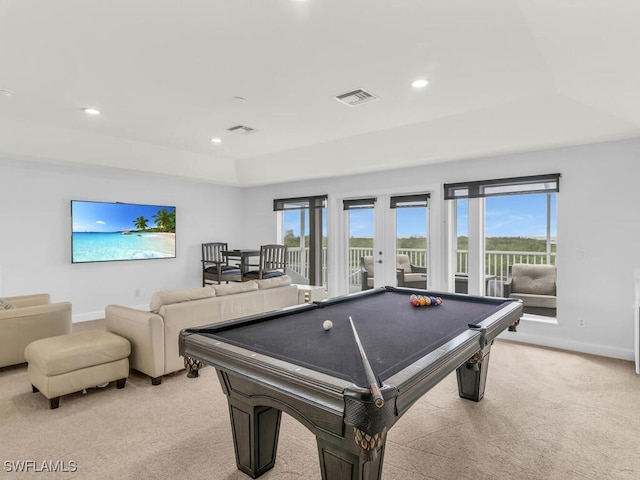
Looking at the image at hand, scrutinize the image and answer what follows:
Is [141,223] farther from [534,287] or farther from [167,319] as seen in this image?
[534,287]

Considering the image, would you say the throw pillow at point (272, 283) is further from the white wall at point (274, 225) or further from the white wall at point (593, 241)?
the white wall at point (593, 241)

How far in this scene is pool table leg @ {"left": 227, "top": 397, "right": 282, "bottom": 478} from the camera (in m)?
1.93

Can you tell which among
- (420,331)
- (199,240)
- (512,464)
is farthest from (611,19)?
(199,240)

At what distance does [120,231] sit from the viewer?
5.69m

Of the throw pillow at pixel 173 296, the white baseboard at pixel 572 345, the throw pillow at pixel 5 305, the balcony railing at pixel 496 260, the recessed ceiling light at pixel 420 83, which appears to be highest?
the recessed ceiling light at pixel 420 83

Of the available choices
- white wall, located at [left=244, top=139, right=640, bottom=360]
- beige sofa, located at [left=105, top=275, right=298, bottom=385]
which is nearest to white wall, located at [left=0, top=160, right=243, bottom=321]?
beige sofa, located at [left=105, top=275, right=298, bottom=385]

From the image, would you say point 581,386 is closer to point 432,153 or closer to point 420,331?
point 420,331

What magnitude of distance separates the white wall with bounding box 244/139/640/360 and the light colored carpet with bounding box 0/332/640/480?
73 centimetres

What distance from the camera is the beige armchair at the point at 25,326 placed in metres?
3.42

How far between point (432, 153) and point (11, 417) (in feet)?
15.1

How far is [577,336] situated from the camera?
4.09 meters

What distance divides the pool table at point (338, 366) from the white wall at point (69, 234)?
418 centimetres

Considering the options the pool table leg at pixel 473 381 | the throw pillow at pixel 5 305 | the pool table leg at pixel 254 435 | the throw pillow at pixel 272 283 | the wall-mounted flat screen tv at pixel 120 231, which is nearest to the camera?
the pool table leg at pixel 254 435

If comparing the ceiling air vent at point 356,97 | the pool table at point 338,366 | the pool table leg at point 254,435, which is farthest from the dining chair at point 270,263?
the pool table leg at point 254,435
